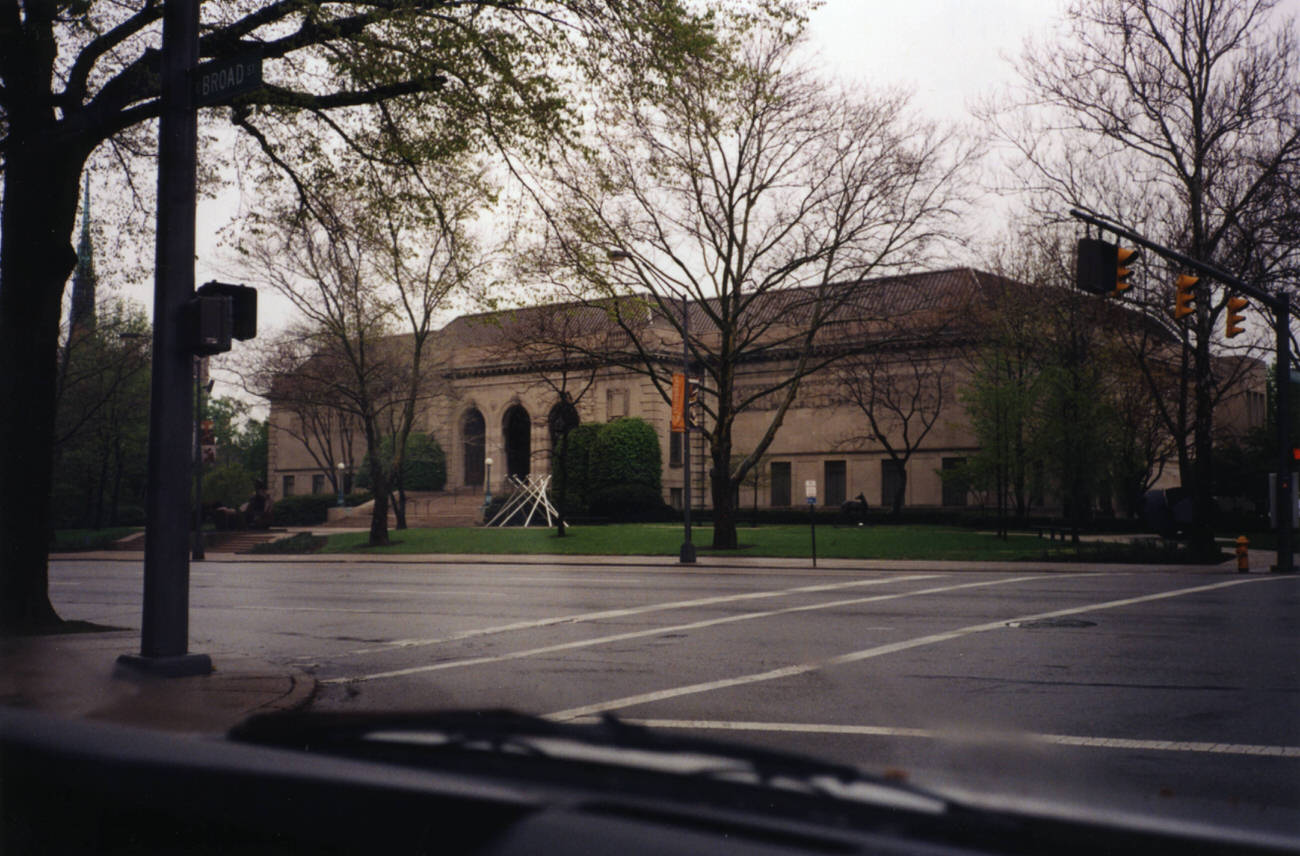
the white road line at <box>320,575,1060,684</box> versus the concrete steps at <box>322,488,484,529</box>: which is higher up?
the concrete steps at <box>322,488,484,529</box>

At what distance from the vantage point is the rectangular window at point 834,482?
6400 cm

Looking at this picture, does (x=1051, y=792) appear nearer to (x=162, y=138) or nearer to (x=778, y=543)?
(x=162, y=138)

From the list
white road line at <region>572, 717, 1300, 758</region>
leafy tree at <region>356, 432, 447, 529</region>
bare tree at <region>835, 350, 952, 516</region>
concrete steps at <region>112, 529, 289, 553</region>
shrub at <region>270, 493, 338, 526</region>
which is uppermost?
bare tree at <region>835, 350, 952, 516</region>

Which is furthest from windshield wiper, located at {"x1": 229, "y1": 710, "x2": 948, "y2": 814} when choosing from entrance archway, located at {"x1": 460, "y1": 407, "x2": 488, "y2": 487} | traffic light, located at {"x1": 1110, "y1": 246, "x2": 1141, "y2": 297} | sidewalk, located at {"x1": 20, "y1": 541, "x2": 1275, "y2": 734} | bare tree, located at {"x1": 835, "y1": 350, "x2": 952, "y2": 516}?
entrance archway, located at {"x1": 460, "y1": 407, "x2": 488, "y2": 487}

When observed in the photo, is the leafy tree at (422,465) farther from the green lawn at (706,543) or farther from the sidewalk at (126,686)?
the sidewalk at (126,686)

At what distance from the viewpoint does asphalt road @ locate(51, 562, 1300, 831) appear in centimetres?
554

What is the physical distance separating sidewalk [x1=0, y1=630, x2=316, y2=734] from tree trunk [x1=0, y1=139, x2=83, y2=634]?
121 centimetres

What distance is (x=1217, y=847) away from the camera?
184 cm

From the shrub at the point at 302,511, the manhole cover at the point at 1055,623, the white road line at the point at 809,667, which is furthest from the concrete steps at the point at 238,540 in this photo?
the manhole cover at the point at 1055,623

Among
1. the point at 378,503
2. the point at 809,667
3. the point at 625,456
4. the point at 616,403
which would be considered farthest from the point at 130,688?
the point at 616,403

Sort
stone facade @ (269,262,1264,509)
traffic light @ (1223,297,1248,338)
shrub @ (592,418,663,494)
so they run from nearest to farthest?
traffic light @ (1223,297,1248,338), stone facade @ (269,262,1264,509), shrub @ (592,418,663,494)

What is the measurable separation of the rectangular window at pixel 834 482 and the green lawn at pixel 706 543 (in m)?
19.1

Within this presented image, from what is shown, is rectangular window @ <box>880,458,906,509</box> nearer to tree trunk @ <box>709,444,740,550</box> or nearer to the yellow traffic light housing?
tree trunk @ <box>709,444,740,550</box>

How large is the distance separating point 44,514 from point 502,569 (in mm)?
16025
